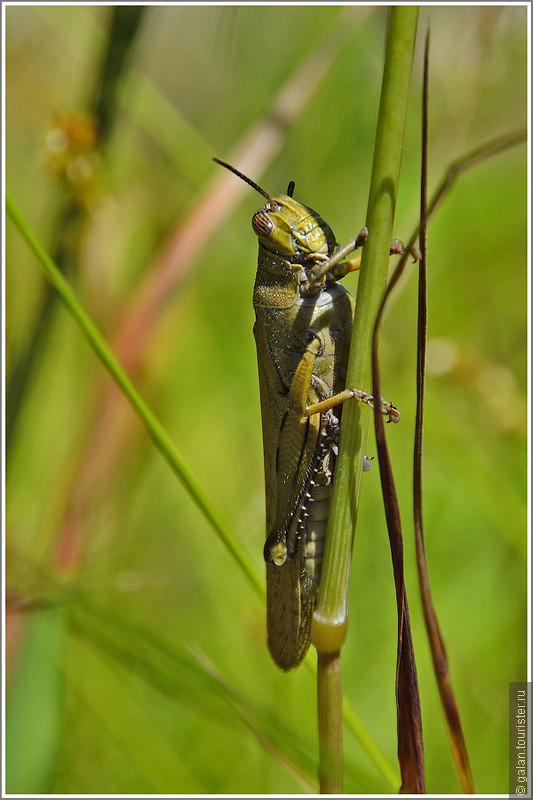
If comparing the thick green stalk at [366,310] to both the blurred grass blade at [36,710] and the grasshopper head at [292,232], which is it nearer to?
the grasshopper head at [292,232]

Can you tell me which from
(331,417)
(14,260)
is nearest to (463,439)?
(331,417)

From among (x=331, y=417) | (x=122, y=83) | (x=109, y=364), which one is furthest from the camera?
(x=122, y=83)

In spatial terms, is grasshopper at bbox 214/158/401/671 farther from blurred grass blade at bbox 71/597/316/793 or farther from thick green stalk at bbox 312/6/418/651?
thick green stalk at bbox 312/6/418/651

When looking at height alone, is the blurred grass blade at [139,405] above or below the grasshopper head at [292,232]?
below

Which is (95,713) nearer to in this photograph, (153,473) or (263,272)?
(153,473)

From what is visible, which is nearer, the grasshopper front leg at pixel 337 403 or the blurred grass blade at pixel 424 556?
the blurred grass blade at pixel 424 556

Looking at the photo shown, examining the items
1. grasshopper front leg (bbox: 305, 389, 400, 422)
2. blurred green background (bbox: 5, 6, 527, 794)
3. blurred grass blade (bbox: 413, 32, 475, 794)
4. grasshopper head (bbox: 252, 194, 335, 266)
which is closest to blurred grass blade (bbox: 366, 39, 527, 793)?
blurred grass blade (bbox: 413, 32, 475, 794)

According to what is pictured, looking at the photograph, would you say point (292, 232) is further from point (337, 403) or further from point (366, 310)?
point (366, 310)

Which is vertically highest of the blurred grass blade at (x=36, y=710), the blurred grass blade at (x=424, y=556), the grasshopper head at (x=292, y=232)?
the grasshopper head at (x=292, y=232)

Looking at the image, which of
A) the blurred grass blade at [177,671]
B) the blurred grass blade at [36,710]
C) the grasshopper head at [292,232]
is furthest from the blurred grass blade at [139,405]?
the blurred grass blade at [36,710]
